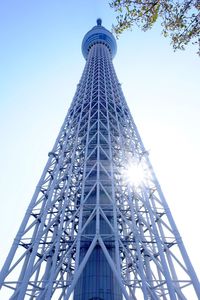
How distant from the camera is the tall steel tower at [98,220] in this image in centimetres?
1386

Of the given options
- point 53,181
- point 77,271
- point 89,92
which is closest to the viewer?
point 77,271

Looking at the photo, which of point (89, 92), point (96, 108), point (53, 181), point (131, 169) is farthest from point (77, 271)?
point (89, 92)

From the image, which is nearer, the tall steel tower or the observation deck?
the tall steel tower

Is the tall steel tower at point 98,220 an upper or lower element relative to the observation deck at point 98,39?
lower

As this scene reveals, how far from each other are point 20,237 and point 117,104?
17811 millimetres

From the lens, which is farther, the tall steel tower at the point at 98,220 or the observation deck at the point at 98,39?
the observation deck at the point at 98,39

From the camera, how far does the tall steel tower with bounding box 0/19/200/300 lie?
13.9 metres

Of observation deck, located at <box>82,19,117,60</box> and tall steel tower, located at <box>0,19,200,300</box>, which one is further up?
observation deck, located at <box>82,19,117,60</box>

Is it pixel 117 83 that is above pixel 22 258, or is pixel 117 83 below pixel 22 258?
above

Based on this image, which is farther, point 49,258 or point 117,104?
point 117,104

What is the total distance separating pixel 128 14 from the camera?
8852 millimetres

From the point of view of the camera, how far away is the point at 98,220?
14906 mm

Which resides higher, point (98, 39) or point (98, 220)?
point (98, 39)

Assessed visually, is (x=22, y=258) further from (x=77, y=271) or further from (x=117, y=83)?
(x=117, y=83)
